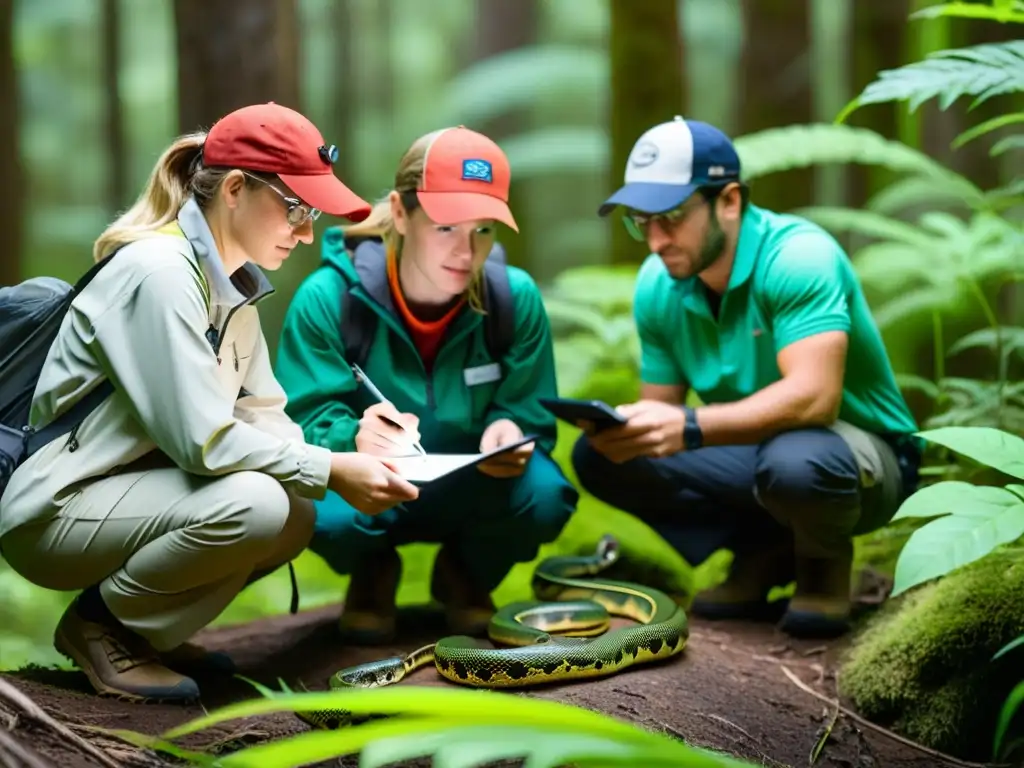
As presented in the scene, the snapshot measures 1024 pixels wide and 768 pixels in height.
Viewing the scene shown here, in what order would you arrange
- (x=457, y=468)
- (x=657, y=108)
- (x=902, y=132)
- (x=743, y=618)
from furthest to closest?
(x=902, y=132) → (x=657, y=108) → (x=743, y=618) → (x=457, y=468)

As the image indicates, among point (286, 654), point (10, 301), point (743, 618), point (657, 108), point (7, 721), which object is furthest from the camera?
point (657, 108)

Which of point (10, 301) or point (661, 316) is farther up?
point (10, 301)

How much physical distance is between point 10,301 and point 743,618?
10.4 feet

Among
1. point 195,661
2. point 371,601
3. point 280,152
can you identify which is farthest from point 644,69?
point 195,661

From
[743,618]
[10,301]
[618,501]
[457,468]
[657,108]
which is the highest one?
[657,108]

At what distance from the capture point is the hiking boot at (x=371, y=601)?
4.22 metres

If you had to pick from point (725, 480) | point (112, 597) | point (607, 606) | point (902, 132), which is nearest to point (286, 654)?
point (112, 597)

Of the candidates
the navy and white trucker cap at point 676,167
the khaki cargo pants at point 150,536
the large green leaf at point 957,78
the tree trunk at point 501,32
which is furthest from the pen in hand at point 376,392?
the tree trunk at point 501,32

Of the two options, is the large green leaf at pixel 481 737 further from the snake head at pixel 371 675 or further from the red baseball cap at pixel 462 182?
the red baseball cap at pixel 462 182

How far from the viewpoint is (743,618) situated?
15.7 ft

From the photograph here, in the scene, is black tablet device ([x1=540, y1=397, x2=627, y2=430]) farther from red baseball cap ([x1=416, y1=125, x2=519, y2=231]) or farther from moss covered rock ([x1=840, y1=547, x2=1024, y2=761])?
moss covered rock ([x1=840, y1=547, x2=1024, y2=761])

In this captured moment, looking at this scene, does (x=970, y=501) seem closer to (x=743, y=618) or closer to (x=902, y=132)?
(x=743, y=618)

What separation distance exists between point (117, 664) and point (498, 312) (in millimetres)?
1816

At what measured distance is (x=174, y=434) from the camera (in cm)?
309
